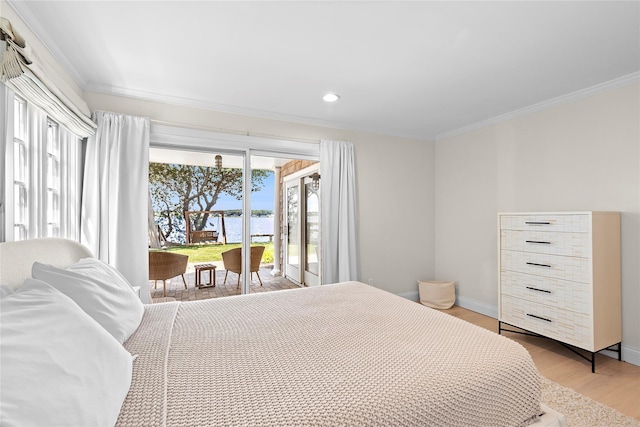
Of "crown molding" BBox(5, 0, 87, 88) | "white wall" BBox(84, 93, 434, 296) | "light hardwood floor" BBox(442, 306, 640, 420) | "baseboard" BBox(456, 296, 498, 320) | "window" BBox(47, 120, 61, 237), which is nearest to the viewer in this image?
"crown molding" BBox(5, 0, 87, 88)

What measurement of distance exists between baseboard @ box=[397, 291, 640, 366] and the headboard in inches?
154

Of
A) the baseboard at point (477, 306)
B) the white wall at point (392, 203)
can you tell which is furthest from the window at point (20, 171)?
the baseboard at point (477, 306)

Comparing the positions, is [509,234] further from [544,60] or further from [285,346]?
[285,346]

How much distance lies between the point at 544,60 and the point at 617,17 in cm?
52

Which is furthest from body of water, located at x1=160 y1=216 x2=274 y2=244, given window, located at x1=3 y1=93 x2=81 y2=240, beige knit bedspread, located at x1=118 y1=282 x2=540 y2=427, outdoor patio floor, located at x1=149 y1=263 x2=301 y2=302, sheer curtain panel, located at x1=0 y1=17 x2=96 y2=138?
beige knit bedspread, located at x1=118 y1=282 x2=540 y2=427

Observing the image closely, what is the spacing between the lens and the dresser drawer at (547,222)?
2.61 metres

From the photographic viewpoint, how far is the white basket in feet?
13.8

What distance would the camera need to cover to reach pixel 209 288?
11.7 ft

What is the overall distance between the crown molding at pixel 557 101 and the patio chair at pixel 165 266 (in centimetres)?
401

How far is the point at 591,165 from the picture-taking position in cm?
294

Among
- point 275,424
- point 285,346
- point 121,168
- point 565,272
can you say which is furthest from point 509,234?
point 121,168

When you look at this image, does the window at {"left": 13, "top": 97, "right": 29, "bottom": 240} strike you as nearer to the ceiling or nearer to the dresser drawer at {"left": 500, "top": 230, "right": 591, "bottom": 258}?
the ceiling

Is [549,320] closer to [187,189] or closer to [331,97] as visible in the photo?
[331,97]

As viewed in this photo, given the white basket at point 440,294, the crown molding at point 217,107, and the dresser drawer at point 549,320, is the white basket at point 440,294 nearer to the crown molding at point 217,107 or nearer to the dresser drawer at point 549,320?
the dresser drawer at point 549,320
